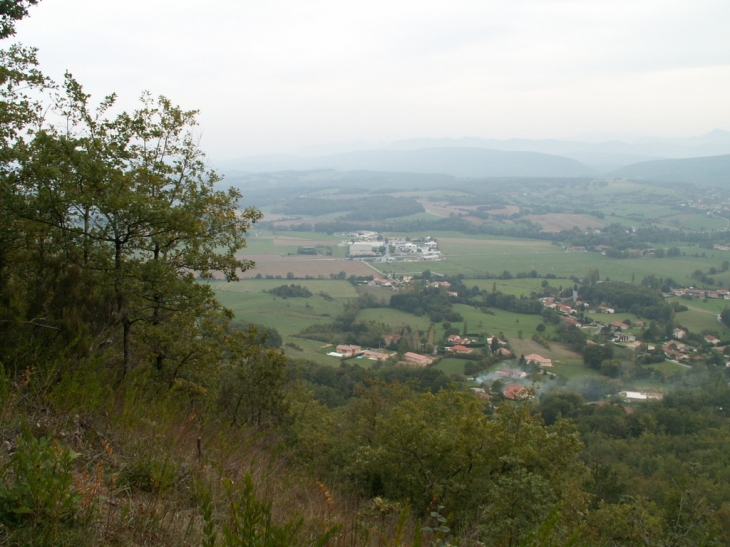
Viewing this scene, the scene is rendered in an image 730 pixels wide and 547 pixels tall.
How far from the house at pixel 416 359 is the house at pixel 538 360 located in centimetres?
639

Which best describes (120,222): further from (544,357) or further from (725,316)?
(725,316)

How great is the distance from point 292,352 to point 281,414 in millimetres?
18402

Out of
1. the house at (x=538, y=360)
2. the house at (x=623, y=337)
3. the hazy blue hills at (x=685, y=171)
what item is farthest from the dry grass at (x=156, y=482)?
the hazy blue hills at (x=685, y=171)

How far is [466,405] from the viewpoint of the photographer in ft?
31.9

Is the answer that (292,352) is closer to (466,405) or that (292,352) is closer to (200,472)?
(466,405)

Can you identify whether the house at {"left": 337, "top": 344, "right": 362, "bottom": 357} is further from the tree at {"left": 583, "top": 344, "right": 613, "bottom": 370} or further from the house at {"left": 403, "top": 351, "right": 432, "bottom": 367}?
the tree at {"left": 583, "top": 344, "right": 613, "bottom": 370}

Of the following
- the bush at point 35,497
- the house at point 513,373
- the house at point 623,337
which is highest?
the bush at point 35,497

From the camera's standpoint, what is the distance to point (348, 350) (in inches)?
1268

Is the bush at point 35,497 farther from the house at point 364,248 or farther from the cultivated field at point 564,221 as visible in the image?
the cultivated field at point 564,221

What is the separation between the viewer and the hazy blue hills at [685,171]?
5541 inches

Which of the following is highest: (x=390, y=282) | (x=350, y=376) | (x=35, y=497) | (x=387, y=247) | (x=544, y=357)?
(x=35, y=497)


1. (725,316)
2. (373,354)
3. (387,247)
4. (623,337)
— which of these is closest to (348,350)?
(373,354)

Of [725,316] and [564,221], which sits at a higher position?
[564,221]

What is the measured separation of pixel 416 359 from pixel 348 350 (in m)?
4.34
